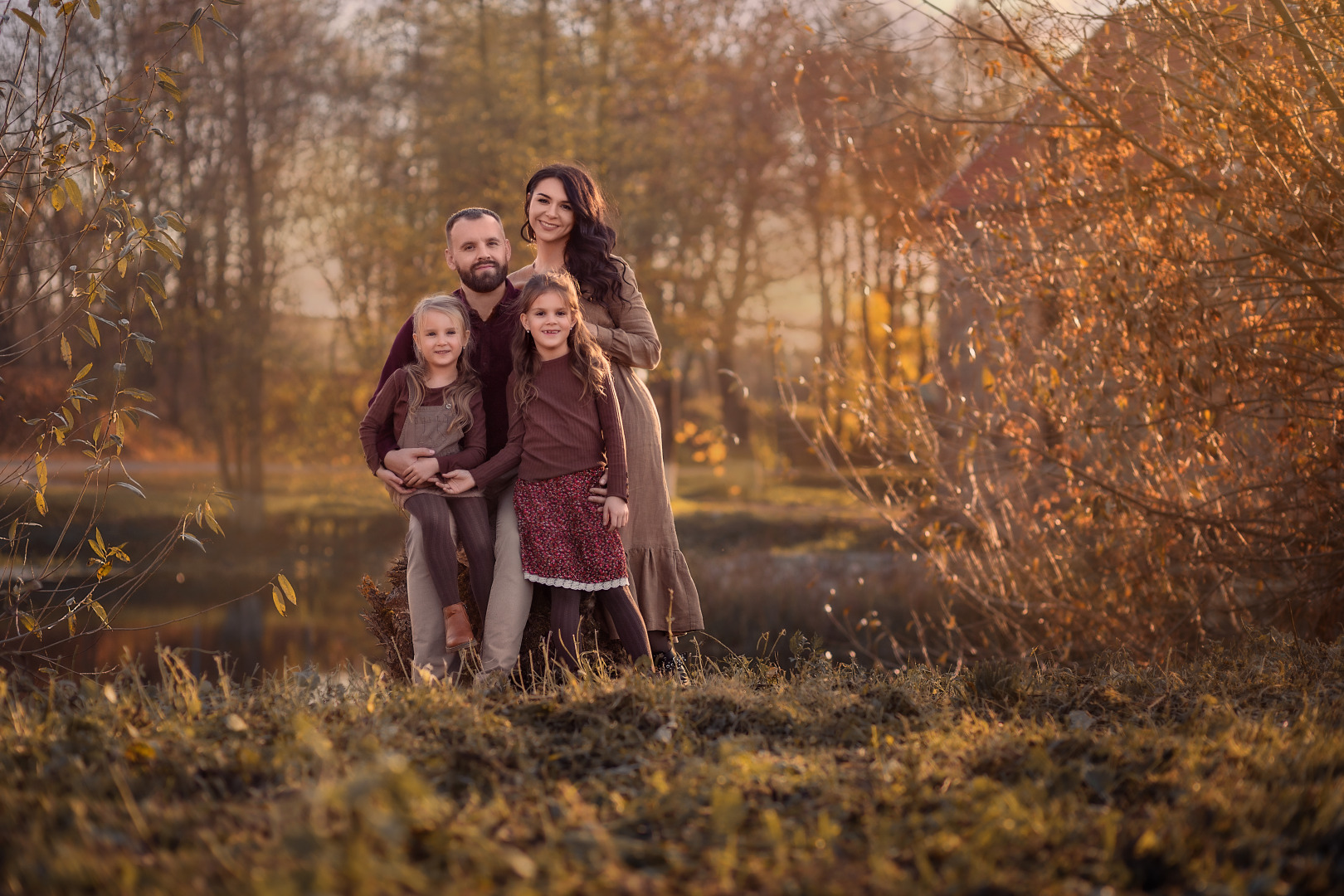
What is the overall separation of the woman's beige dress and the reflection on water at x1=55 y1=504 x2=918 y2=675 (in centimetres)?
500

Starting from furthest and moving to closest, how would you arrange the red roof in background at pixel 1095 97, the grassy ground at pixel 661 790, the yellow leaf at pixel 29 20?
the red roof in background at pixel 1095 97 → the yellow leaf at pixel 29 20 → the grassy ground at pixel 661 790

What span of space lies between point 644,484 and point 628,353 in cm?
52

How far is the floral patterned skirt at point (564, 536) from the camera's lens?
3988 mm

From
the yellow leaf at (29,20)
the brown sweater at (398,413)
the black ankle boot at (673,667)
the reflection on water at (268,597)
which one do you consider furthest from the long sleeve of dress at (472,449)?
the reflection on water at (268,597)

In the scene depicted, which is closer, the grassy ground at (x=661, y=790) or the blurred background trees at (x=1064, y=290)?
the grassy ground at (x=661, y=790)

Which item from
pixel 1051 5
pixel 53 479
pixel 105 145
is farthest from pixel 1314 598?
pixel 53 479

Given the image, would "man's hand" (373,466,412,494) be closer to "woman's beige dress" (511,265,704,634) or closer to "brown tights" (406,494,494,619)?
"brown tights" (406,494,494,619)

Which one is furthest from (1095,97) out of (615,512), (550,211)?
(615,512)

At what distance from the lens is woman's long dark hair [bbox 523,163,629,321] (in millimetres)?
4293

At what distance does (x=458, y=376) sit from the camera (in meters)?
4.18

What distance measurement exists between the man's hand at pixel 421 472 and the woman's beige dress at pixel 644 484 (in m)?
0.76

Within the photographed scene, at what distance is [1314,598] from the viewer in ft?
17.9

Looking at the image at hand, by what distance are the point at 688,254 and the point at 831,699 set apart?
16581 mm

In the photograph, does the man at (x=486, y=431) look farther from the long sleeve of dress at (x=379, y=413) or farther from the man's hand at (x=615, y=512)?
the man's hand at (x=615, y=512)
